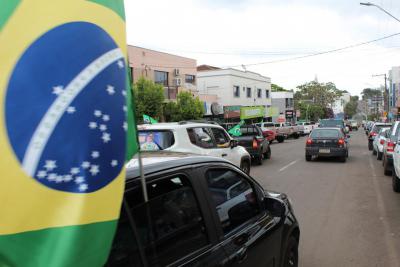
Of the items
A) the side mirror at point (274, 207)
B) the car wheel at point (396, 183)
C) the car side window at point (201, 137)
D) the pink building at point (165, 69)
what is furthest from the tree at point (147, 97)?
the side mirror at point (274, 207)

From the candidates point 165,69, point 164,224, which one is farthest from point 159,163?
point 165,69

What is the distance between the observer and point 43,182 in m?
1.49

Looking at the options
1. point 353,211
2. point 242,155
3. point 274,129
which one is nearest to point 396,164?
point 353,211

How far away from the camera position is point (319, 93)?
332 feet

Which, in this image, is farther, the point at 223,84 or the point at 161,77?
the point at 223,84

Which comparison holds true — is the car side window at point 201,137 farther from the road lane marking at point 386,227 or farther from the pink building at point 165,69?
A: the pink building at point 165,69

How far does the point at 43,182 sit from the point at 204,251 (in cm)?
148

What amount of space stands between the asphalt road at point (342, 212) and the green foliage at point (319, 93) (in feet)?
291

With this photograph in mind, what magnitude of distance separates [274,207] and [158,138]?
524cm

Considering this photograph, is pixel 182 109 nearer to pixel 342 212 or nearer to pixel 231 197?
pixel 342 212

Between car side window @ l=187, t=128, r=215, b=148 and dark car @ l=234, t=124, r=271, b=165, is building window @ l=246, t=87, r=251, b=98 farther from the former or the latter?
car side window @ l=187, t=128, r=215, b=148

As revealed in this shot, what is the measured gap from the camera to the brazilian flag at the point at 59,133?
4.75ft

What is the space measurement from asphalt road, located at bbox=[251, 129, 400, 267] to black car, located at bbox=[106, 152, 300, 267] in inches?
83.4

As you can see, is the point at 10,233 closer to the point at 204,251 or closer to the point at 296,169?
the point at 204,251
